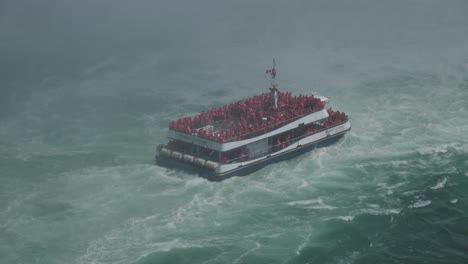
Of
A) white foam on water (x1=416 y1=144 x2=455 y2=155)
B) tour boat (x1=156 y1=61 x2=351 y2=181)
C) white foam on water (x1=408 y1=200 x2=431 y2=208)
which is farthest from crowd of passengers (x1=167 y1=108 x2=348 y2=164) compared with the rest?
white foam on water (x1=408 y1=200 x2=431 y2=208)

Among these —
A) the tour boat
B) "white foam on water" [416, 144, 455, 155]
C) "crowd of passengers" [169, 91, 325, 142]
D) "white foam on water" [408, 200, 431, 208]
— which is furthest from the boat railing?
"white foam on water" [408, 200, 431, 208]

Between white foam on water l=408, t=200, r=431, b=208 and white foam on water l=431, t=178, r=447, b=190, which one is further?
white foam on water l=431, t=178, r=447, b=190

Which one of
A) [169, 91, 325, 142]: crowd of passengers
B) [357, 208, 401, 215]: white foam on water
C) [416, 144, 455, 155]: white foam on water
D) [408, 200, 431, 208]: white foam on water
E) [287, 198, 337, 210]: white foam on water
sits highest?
[169, 91, 325, 142]: crowd of passengers

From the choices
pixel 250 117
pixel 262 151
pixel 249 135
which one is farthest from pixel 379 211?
pixel 250 117

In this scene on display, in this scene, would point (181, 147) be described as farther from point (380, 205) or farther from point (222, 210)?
point (380, 205)

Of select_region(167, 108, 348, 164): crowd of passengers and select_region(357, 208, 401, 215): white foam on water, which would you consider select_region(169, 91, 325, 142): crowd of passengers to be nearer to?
select_region(167, 108, 348, 164): crowd of passengers

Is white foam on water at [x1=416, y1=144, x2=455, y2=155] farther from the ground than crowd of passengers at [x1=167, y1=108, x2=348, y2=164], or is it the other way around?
crowd of passengers at [x1=167, y1=108, x2=348, y2=164]

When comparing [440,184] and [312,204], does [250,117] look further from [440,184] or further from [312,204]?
[440,184]

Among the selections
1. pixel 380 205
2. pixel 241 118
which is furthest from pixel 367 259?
pixel 241 118

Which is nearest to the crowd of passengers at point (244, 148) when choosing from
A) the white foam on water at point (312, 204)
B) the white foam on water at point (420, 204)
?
the white foam on water at point (312, 204)
